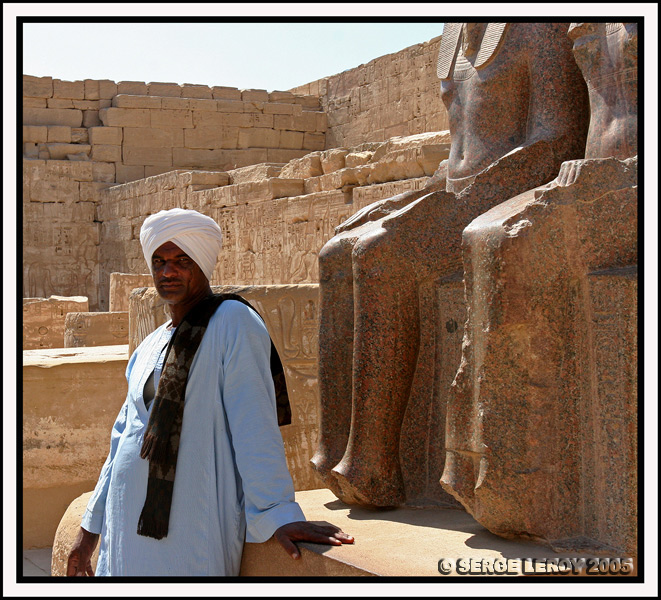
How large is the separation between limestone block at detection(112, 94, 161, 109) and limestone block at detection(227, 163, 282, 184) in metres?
5.07

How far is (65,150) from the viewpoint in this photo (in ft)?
61.4

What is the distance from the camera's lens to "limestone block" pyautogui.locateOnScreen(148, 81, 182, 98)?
1945 cm

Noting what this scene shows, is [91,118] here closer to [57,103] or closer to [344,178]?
[57,103]

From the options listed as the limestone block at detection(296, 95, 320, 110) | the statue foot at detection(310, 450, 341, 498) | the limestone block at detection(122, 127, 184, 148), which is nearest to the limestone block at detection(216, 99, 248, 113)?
the limestone block at detection(122, 127, 184, 148)

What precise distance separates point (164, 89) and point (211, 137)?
1.46 meters

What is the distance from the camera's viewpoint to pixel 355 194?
1019 centimetres

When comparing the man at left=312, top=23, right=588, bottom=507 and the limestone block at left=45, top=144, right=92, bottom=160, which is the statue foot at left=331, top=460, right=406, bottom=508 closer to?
the man at left=312, top=23, right=588, bottom=507

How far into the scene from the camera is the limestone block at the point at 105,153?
18.8m

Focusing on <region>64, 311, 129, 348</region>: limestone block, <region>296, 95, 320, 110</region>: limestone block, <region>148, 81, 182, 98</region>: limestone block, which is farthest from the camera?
<region>296, 95, 320, 110</region>: limestone block

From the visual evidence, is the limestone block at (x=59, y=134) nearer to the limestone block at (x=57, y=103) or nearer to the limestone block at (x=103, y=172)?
the limestone block at (x=57, y=103)

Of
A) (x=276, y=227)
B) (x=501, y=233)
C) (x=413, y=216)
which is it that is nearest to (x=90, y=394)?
(x=413, y=216)

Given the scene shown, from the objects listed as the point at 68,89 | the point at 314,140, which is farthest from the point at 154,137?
the point at 314,140

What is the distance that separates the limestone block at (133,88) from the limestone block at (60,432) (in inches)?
578

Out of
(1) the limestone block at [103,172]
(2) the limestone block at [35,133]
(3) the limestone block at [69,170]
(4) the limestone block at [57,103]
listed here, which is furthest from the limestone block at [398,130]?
(2) the limestone block at [35,133]
